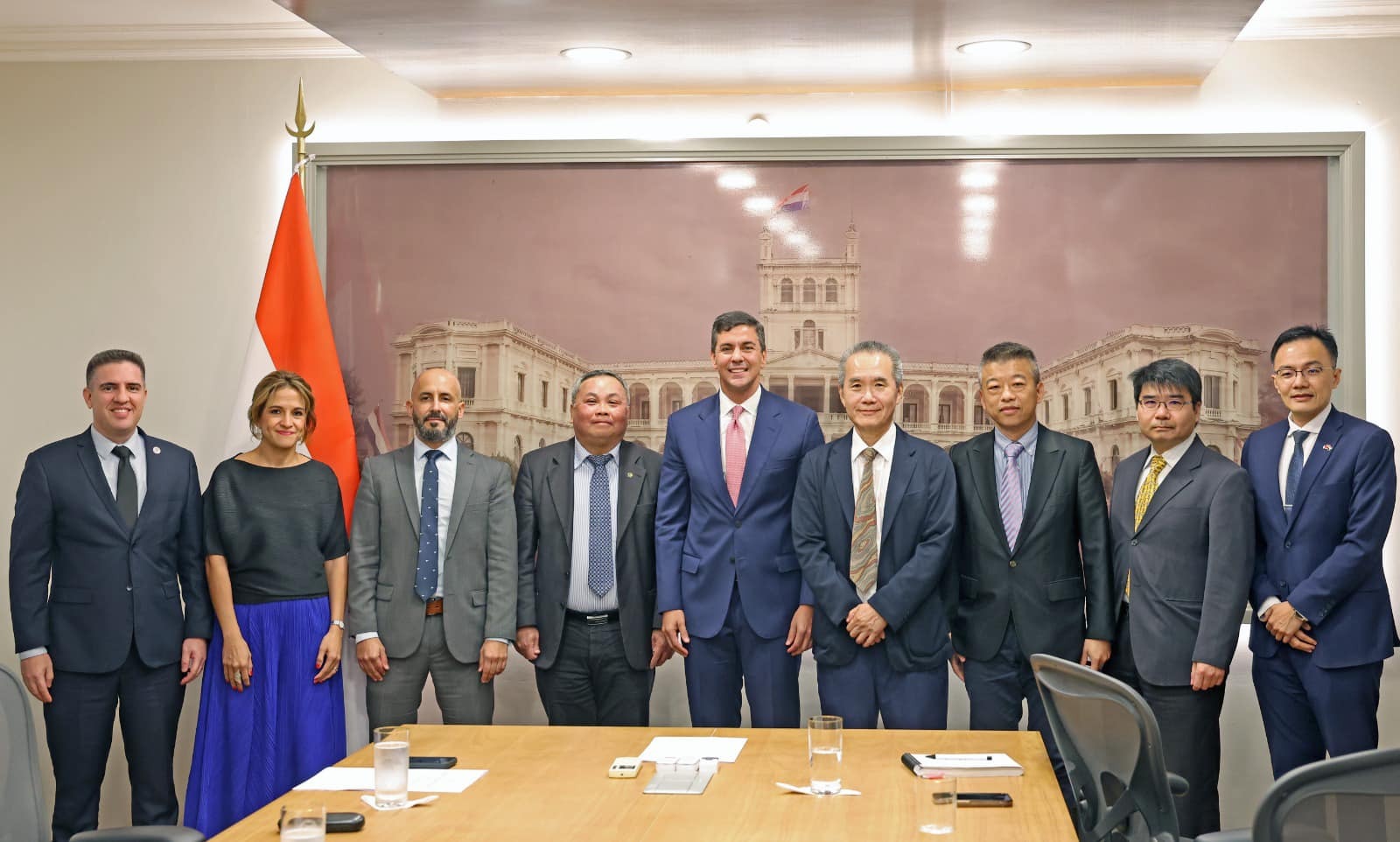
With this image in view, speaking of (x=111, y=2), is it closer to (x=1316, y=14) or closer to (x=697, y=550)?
(x=697, y=550)

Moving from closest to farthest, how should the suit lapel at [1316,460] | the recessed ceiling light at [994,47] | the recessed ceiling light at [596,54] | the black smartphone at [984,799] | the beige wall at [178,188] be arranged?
1. the black smartphone at [984,799]
2. the suit lapel at [1316,460]
3. the recessed ceiling light at [994,47]
4. the recessed ceiling light at [596,54]
5. the beige wall at [178,188]

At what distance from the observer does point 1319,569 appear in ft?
14.0

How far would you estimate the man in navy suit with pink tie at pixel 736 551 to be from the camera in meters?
4.70

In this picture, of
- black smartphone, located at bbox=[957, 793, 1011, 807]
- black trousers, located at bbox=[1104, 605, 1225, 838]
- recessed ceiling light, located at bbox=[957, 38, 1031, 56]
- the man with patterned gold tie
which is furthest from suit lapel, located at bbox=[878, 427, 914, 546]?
black smartphone, located at bbox=[957, 793, 1011, 807]

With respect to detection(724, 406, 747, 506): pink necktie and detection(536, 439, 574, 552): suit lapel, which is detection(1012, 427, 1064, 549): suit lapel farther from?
detection(536, 439, 574, 552): suit lapel

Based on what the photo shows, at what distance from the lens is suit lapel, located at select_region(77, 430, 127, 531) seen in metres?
4.63

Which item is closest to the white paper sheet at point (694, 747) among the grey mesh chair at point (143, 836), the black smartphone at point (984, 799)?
the black smartphone at point (984, 799)

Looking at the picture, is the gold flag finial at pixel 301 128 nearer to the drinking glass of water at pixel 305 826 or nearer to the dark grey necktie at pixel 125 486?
the dark grey necktie at pixel 125 486

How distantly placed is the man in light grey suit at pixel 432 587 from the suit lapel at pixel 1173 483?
233cm

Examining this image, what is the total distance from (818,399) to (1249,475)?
70.6 inches

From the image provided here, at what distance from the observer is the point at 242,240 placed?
5766 mm

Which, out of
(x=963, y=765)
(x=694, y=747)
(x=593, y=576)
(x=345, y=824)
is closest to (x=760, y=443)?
(x=593, y=576)

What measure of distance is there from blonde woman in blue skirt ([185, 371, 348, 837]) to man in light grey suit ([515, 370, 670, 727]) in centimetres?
76

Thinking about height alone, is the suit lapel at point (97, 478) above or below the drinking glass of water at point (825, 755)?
above
